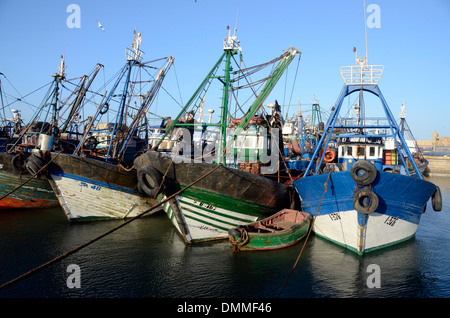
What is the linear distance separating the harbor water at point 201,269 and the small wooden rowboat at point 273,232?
29cm

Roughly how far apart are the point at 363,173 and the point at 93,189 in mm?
11507

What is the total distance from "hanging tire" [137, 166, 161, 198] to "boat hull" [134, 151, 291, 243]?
0.26m

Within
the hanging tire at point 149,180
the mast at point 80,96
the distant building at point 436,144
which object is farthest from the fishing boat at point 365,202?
the distant building at point 436,144

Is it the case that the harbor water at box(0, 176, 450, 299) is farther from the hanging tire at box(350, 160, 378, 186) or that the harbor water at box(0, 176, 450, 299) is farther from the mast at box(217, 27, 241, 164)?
the mast at box(217, 27, 241, 164)

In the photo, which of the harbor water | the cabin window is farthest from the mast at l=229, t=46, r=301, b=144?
the harbor water

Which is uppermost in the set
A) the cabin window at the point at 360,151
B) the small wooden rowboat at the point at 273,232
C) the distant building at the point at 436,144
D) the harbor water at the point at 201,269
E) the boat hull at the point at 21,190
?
the distant building at the point at 436,144

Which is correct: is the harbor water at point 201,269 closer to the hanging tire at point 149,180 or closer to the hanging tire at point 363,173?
the hanging tire at point 149,180

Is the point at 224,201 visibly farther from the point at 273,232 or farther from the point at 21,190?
the point at 21,190

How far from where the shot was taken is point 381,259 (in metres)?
10.9

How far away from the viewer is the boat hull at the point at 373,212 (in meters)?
10.5

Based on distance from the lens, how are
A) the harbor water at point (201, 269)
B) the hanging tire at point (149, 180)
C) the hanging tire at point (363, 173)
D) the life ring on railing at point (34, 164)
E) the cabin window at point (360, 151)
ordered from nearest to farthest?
the harbor water at point (201, 269) < the hanging tire at point (363, 173) < the hanging tire at point (149, 180) < the life ring on railing at point (34, 164) < the cabin window at point (360, 151)

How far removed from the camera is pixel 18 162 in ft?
49.7

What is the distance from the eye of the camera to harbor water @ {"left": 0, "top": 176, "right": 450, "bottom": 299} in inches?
333
